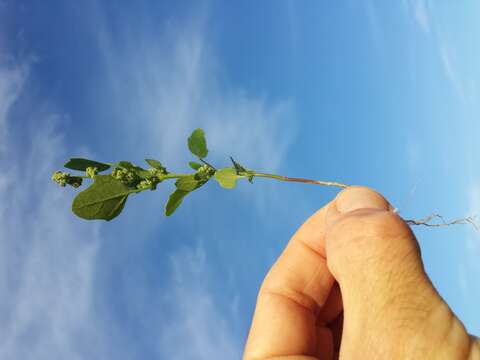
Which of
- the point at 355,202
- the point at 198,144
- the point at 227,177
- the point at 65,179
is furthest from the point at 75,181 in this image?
the point at 355,202

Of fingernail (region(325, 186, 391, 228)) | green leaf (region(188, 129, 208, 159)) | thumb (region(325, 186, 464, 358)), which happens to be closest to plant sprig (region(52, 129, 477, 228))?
green leaf (region(188, 129, 208, 159))

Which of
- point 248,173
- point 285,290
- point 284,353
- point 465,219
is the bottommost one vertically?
point 284,353

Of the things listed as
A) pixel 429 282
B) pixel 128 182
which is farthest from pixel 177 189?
pixel 429 282

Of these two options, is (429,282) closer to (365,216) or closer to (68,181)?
(365,216)

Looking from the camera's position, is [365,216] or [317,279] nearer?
[365,216]

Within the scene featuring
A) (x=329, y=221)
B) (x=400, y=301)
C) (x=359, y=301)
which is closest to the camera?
(x=400, y=301)

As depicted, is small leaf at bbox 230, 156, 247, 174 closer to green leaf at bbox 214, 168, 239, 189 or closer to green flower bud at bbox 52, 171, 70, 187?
green leaf at bbox 214, 168, 239, 189

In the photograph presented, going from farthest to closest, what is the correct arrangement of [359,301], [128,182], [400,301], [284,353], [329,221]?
1. [128,182]
2. [284,353]
3. [329,221]
4. [359,301]
5. [400,301]

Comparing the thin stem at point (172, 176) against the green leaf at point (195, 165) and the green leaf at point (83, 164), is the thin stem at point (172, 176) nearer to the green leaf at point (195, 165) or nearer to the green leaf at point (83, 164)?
the green leaf at point (195, 165)
